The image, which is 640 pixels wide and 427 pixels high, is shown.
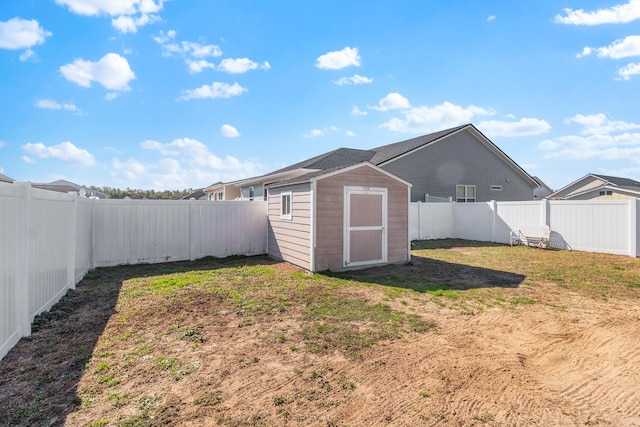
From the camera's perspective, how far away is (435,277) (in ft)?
23.6

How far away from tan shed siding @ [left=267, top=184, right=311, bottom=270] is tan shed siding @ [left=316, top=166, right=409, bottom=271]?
0.30m

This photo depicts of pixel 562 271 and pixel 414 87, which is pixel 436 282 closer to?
pixel 562 271

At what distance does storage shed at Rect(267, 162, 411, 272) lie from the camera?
748 cm

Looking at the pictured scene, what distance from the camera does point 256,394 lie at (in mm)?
2574

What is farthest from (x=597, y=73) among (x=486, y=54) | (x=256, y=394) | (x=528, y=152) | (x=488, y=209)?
(x=256, y=394)

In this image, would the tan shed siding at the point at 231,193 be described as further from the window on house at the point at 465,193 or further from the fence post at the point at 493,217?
the fence post at the point at 493,217

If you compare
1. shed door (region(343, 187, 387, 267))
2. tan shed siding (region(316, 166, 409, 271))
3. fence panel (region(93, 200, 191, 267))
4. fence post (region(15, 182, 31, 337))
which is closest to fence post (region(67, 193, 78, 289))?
fence post (region(15, 182, 31, 337))

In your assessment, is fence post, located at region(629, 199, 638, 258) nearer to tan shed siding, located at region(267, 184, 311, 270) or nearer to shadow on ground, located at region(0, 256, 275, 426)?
tan shed siding, located at region(267, 184, 311, 270)

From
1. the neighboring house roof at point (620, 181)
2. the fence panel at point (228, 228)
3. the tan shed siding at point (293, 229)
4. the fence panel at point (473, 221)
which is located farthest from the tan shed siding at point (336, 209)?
the neighboring house roof at point (620, 181)

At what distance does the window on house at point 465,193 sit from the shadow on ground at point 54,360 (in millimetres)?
17609

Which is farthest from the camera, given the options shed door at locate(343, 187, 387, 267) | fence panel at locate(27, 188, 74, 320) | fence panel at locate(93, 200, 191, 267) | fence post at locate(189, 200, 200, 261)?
fence post at locate(189, 200, 200, 261)

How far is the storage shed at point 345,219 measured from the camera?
748cm

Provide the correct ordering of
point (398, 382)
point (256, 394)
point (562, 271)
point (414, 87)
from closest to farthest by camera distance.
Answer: point (256, 394), point (398, 382), point (562, 271), point (414, 87)

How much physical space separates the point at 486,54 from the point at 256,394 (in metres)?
12.1
